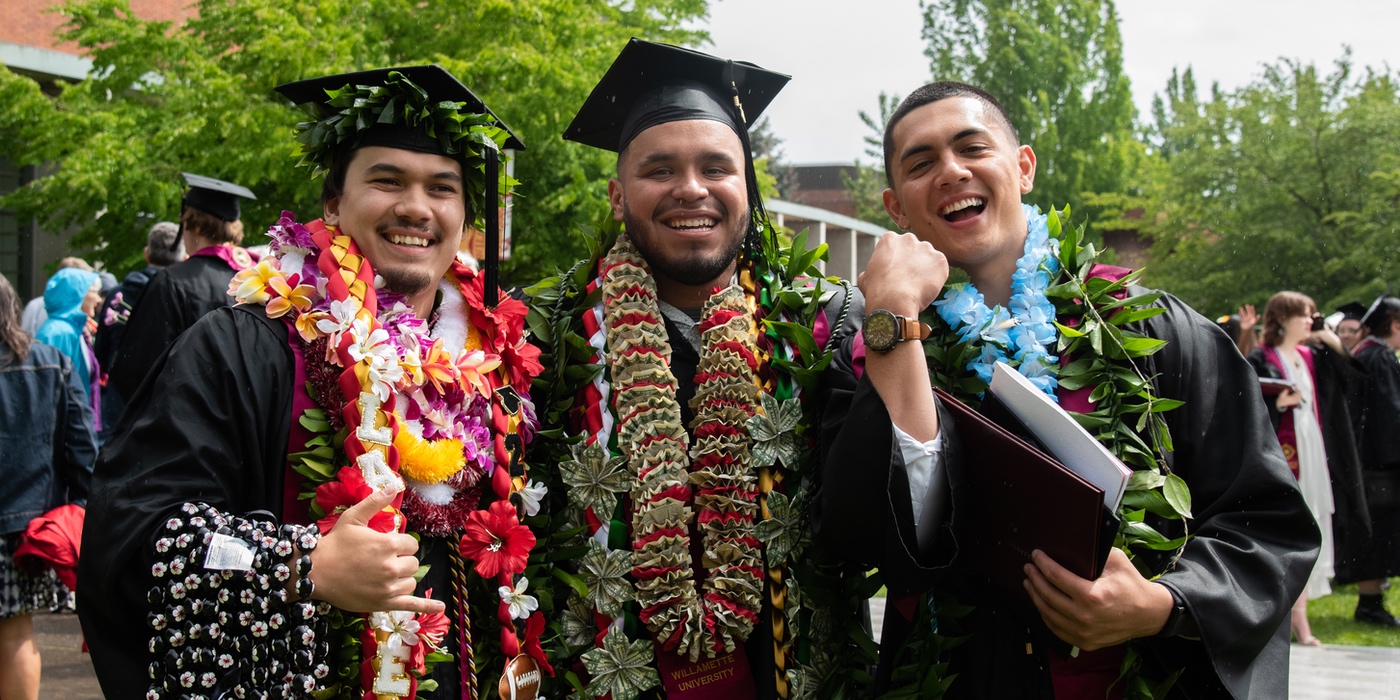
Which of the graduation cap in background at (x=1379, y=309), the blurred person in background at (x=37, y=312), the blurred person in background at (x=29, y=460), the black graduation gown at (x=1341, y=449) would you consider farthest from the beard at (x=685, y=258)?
the blurred person in background at (x=37, y=312)

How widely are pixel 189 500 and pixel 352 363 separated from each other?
46cm

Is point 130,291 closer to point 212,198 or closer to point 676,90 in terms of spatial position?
point 212,198

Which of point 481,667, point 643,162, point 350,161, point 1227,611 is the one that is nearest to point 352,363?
point 350,161

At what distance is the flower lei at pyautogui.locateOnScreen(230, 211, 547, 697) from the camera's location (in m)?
2.38

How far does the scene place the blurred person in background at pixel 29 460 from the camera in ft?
14.7

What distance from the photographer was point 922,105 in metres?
2.84

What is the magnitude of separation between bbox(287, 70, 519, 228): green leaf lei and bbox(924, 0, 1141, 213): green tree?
892 inches

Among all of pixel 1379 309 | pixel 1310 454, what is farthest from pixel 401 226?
pixel 1379 309

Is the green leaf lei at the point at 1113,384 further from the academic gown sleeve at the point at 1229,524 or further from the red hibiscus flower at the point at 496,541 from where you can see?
the red hibiscus flower at the point at 496,541

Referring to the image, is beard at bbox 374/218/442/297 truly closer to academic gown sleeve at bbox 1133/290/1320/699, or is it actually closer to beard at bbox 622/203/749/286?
beard at bbox 622/203/749/286

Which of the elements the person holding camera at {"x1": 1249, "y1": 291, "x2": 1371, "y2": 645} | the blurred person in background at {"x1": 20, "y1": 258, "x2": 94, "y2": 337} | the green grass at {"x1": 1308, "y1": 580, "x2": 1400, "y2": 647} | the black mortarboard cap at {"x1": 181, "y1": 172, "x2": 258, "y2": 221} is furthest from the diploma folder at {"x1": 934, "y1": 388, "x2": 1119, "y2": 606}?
the blurred person in background at {"x1": 20, "y1": 258, "x2": 94, "y2": 337}

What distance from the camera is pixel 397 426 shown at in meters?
2.50

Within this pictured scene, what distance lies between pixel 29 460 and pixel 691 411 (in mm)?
3422

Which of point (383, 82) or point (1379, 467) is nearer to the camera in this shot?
point (383, 82)
